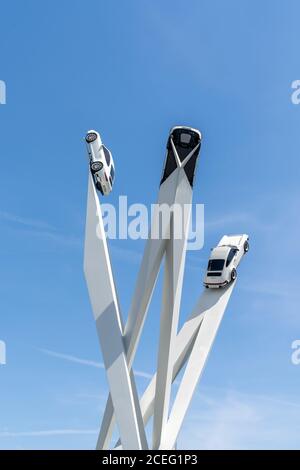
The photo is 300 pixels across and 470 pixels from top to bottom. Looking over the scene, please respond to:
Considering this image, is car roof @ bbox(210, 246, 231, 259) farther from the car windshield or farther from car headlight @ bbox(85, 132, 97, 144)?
car headlight @ bbox(85, 132, 97, 144)

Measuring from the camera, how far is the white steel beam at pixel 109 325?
1891cm

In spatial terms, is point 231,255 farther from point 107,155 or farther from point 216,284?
point 107,155

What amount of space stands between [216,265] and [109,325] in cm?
734

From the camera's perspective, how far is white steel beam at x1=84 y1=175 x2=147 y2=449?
18906 millimetres

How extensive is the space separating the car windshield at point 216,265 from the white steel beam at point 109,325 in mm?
6543

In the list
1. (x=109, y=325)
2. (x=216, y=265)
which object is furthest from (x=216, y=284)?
(x=109, y=325)

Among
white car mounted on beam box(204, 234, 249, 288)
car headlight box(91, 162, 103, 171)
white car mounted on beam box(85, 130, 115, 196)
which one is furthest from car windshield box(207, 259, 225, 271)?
car headlight box(91, 162, 103, 171)

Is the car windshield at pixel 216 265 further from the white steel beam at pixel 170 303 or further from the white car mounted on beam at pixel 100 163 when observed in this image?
the white car mounted on beam at pixel 100 163

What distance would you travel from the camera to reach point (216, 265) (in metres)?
25.7

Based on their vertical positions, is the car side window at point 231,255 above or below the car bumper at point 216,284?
above

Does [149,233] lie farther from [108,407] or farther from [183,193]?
[108,407]

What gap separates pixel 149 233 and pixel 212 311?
4.83 meters

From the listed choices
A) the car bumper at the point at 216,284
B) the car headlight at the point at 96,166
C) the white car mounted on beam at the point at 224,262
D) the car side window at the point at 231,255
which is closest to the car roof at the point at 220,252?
the white car mounted on beam at the point at 224,262

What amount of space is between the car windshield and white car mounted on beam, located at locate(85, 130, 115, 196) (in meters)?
6.42
